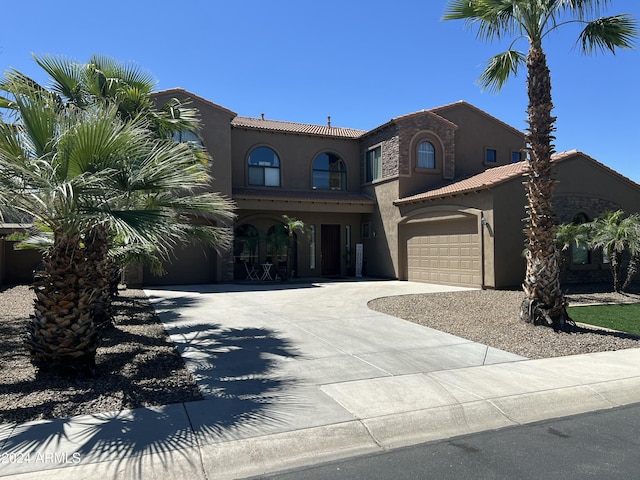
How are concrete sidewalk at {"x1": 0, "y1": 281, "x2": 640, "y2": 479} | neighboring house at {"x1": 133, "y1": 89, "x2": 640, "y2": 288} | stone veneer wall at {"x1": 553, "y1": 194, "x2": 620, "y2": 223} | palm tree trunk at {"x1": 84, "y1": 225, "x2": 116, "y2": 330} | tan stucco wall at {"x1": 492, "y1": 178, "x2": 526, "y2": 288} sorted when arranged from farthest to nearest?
stone veneer wall at {"x1": 553, "y1": 194, "x2": 620, "y2": 223} < neighboring house at {"x1": 133, "y1": 89, "x2": 640, "y2": 288} < tan stucco wall at {"x1": 492, "y1": 178, "x2": 526, "y2": 288} < palm tree trunk at {"x1": 84, "y1": 225, "x2": 116, "y2": 330} < concrete sidewalk at {"x1": 0, "y1": 281, "x2": 640, "y2": 479}

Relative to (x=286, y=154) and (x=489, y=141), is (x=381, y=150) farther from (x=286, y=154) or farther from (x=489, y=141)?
(x=489, y=141)

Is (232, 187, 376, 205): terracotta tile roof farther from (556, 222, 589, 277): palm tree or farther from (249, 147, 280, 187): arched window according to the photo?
(556, 222, 589, 277): palm tree

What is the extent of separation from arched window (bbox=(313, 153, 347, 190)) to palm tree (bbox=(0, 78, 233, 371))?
53.4 ft

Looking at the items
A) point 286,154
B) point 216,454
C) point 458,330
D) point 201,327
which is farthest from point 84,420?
point 286,154

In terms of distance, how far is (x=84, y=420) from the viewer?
15.6 feet

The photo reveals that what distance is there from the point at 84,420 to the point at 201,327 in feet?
16.9

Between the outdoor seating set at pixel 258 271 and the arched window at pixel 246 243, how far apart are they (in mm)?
275

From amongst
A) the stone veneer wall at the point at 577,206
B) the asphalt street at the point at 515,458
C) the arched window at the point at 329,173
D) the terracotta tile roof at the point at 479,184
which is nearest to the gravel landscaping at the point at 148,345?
the asphalt street at the point at 515,458

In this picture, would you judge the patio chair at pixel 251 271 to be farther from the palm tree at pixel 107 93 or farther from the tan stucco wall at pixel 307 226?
the palm tree at pixel 107 93

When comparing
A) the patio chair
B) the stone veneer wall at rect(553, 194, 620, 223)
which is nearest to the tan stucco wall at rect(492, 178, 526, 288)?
the stone veneer wall at rect(553, 194, 620, 223)

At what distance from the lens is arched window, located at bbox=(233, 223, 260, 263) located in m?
20.5

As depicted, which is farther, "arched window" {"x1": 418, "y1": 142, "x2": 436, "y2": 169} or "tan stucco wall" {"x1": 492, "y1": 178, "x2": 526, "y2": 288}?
"arched window" {"x1": 418, "y1": 142, "x2": 436, "y2": 169}

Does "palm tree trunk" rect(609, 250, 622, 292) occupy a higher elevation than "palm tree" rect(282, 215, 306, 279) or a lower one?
lower

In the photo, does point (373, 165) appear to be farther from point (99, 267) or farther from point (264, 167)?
point (99, 267)
